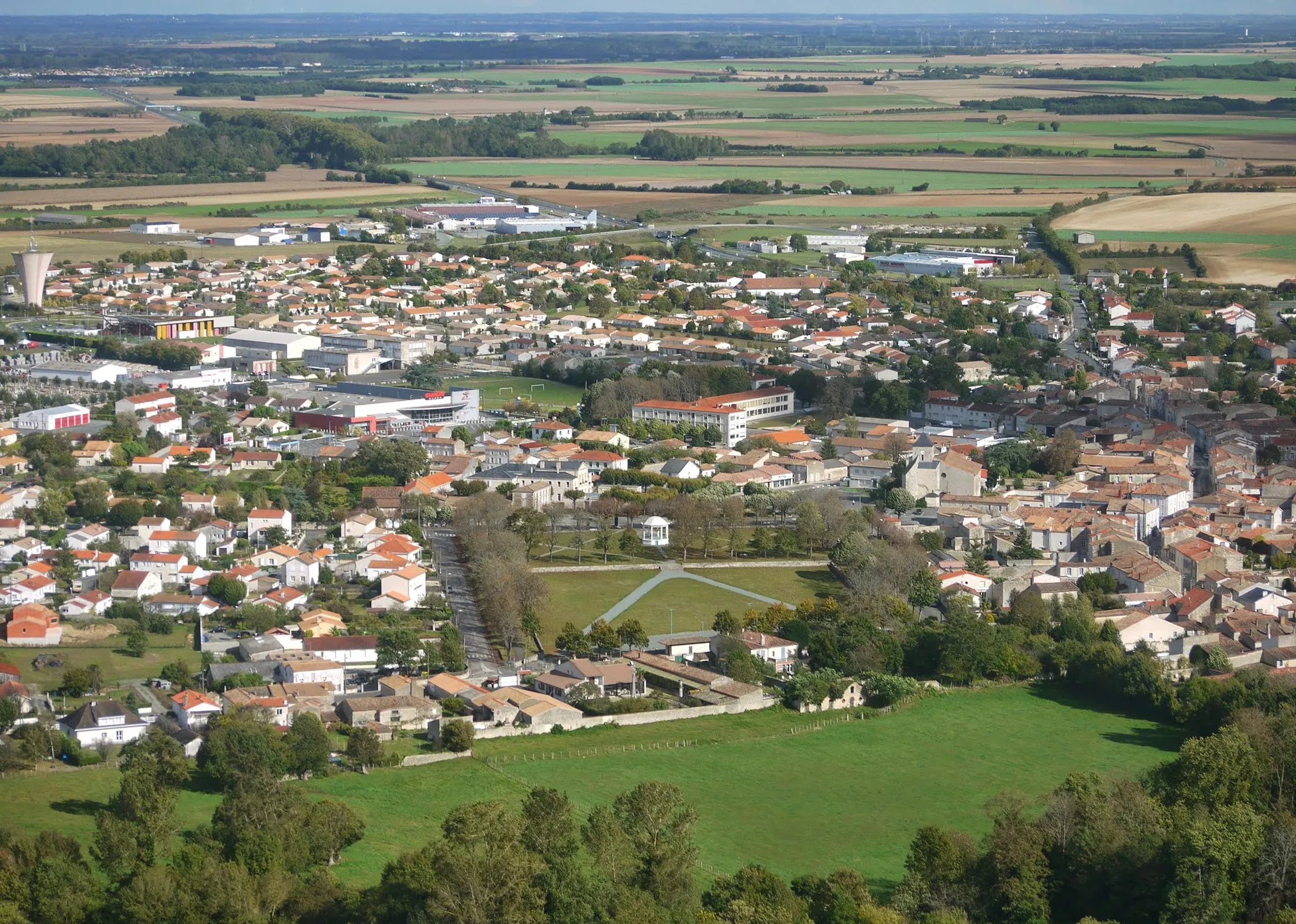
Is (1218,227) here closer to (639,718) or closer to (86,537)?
(86,537)

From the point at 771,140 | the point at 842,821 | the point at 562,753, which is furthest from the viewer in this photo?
the point at 771,140

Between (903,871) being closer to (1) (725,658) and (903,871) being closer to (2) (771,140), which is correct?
(1) (725,658)

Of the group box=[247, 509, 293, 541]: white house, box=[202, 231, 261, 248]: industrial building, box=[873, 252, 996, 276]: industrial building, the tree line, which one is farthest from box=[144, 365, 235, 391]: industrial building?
the tree line

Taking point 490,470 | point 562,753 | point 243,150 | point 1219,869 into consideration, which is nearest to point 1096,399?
point 490,470

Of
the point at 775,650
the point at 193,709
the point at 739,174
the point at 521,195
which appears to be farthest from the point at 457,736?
the point at 739,174

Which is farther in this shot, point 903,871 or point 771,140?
point 771,140

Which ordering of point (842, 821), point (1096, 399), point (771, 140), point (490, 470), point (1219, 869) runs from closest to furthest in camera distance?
point (1219, 869), point (842, 821), point (490, 470), point (1096, 399), point (771, 140)

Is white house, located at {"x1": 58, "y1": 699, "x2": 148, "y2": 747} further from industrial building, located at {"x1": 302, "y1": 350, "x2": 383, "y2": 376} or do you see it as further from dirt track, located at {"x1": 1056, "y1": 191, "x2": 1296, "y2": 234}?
dirt track, located at {"x1": 1056, "y1": 191, "x2": 1296, "y2": 234}
